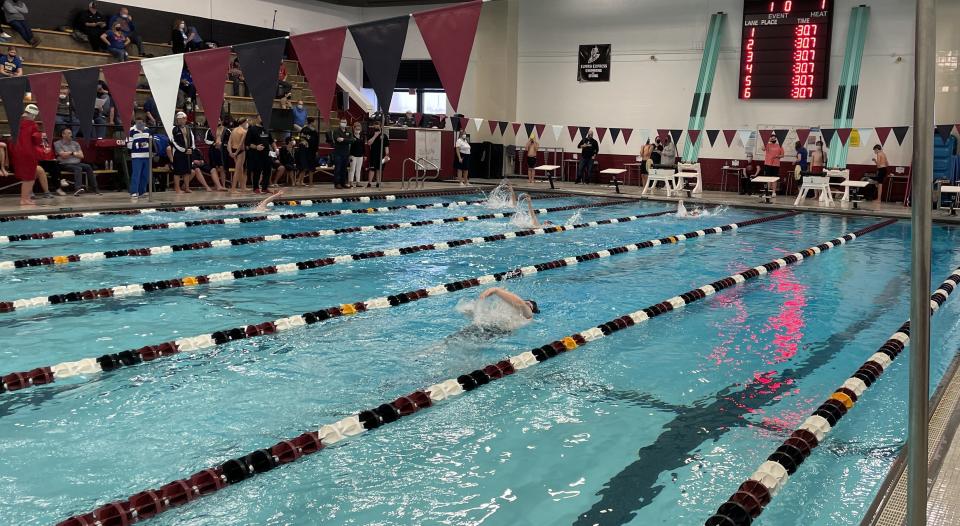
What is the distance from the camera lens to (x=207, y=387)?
441 centimetres

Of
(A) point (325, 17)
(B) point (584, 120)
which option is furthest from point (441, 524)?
(A) point (325, 17)

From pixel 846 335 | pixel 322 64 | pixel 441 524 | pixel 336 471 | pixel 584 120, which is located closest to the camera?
pixel 441 524

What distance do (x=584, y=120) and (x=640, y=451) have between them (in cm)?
1894

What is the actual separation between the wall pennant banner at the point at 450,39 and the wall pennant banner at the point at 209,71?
6.15ft

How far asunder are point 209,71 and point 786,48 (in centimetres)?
1348

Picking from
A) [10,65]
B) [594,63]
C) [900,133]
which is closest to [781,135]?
[900,133]

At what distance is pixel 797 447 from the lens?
3.59 m

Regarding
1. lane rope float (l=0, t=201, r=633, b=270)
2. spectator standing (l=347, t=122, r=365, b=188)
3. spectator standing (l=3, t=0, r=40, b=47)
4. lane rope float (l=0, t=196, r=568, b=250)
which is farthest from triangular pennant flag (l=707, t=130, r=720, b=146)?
spectator standing (l=3, t=0, r=40, b=47)

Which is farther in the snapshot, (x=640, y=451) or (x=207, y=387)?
(x=207, y=387)

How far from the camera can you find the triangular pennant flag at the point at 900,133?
54.8 feet

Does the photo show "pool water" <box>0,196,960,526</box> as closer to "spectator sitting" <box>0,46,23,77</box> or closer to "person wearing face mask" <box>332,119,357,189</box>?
"spectator sitting" <box>0,46,23,77</box>

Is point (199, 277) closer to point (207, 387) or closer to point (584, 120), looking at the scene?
point (207, 387)

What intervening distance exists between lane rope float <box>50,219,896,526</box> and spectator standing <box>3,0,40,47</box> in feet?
47.6

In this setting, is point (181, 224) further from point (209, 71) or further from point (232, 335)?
point (232, 335)
